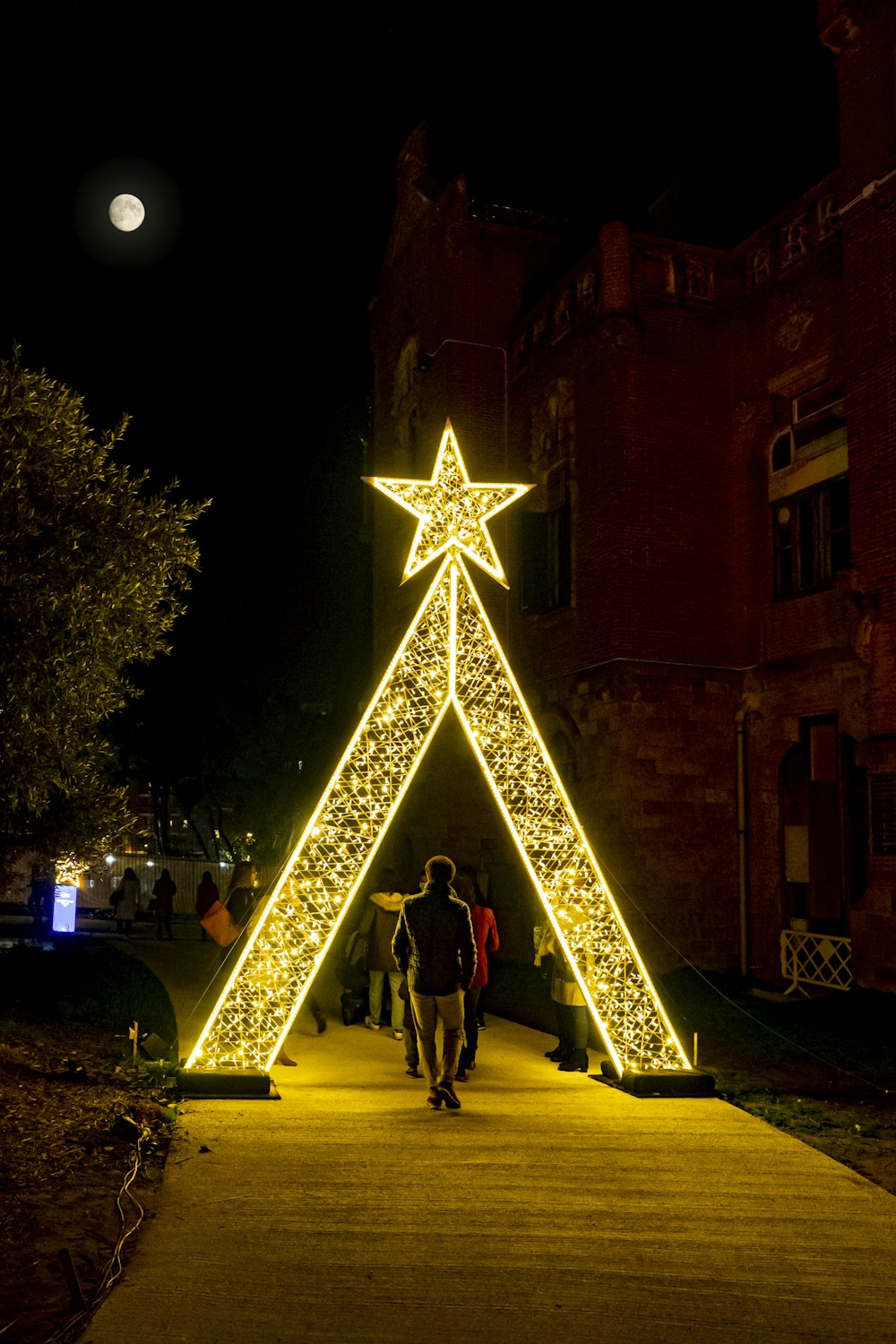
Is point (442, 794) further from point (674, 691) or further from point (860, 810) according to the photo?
point (860, 810)

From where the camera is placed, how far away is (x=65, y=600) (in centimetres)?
924

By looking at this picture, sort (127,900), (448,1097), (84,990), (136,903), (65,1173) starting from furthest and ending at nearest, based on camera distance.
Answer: (136,903) < (127,900) < (84,990) < (448,1097) < (65,1173)

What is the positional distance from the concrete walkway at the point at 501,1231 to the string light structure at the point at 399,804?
780 millimetres

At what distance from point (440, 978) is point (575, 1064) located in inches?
88.8

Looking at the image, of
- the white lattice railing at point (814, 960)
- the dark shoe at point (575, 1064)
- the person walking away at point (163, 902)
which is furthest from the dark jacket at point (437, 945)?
the person walking away at point (163, 902)

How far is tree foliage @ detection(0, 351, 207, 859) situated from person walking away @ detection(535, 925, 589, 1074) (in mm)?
4121

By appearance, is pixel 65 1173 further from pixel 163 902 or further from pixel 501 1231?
pixel 163 902

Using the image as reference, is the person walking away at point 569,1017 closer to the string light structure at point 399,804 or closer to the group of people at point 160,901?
the string light structure at point 399,804

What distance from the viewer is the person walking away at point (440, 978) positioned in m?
8.78

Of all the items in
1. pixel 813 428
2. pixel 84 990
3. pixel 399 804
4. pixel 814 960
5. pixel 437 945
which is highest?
pixel 813 428

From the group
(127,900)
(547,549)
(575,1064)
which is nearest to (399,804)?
(575,1064)

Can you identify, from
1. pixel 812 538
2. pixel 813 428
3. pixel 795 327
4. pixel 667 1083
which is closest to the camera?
pixel 667 1083

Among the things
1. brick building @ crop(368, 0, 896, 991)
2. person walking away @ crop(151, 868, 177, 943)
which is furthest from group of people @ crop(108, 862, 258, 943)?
brick building @ crop(368, 0, 896, 991)

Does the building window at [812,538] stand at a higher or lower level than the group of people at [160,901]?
higher
